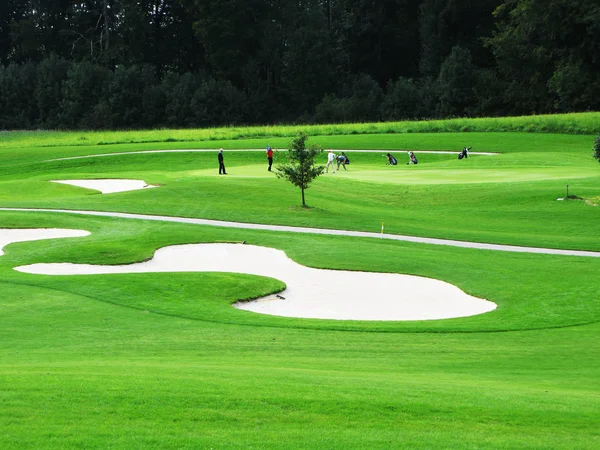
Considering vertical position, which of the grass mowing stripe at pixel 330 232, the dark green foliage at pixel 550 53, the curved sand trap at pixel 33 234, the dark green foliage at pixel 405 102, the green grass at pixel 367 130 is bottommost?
the grass mowing stripe at pixel 330 232

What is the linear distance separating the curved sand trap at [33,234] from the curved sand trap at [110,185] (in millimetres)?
12349

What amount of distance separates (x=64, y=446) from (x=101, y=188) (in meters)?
40.5

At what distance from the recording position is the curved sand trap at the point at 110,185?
156 feet

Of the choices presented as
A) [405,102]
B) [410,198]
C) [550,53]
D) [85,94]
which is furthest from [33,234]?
[85,94]

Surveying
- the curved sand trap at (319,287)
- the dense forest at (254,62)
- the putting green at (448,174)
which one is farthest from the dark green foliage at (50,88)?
the curved sand trap at (319,287)

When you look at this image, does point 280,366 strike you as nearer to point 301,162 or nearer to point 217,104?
point 301,162

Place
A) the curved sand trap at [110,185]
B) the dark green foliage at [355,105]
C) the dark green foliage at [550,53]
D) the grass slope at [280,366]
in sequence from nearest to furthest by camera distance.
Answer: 1. the grass slope at [280,366]
2. the curved sand trap at [110,185]
3. the dark green foliage at [550,53]
4. the dark green foliage at [355,105]

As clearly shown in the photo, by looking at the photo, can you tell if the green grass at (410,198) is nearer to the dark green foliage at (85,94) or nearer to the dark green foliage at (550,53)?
the dark green foliage at (550,53)

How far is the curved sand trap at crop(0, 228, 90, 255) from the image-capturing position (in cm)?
3200

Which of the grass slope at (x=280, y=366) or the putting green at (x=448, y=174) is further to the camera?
the putting green at (x=448, y=174)

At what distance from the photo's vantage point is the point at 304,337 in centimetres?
1766

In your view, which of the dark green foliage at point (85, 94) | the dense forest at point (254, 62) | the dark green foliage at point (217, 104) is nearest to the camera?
the dense forest at point (254, 62)

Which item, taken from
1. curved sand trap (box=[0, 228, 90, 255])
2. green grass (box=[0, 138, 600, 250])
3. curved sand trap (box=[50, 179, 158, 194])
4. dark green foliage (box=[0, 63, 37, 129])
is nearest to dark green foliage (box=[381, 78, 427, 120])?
green grass (box=[0, 138, 600, 250])

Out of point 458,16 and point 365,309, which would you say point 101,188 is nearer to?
point 365,309
